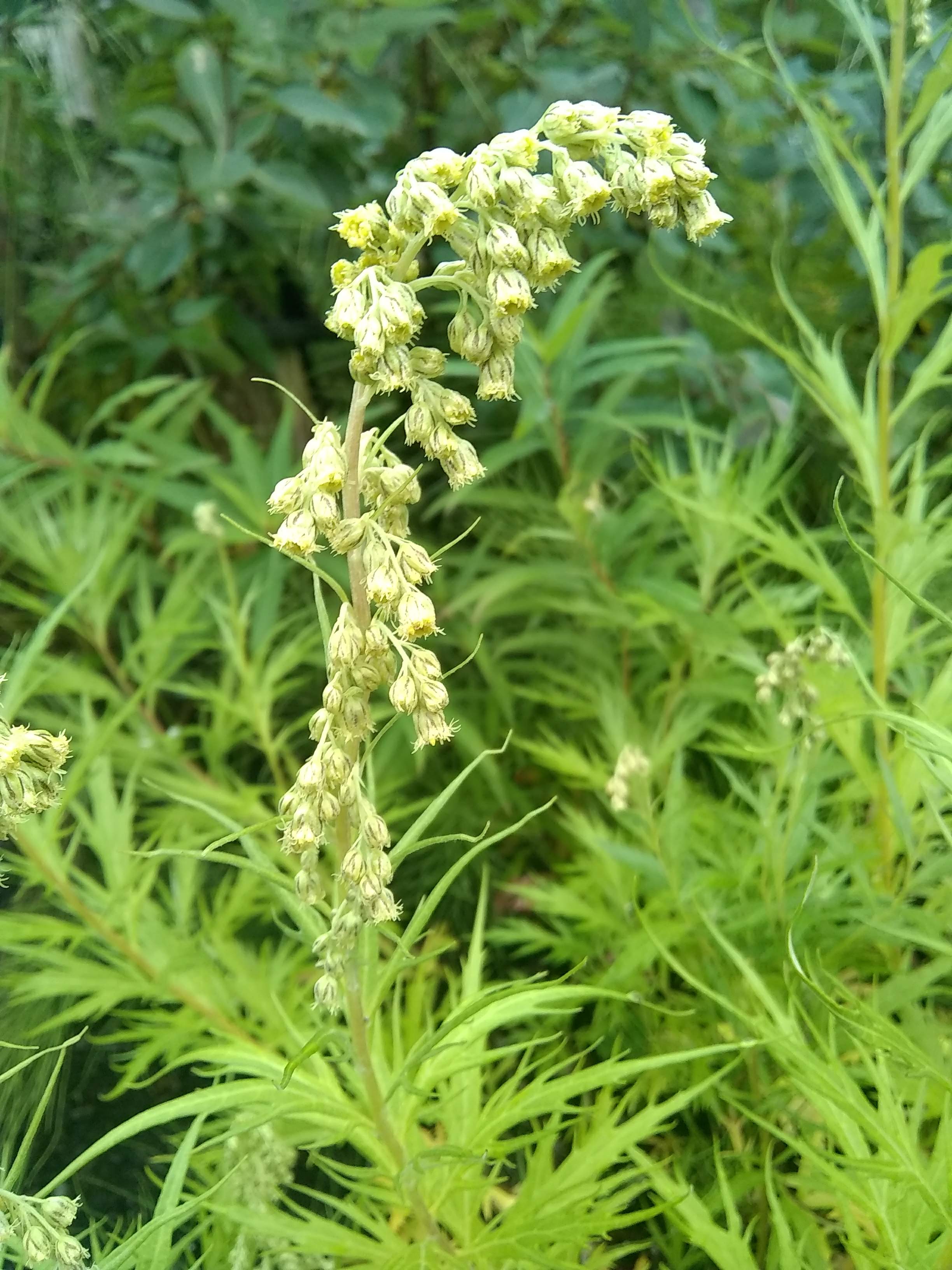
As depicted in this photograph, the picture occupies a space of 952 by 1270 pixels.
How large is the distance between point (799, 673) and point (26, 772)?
0.70 metres

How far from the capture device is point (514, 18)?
182cm

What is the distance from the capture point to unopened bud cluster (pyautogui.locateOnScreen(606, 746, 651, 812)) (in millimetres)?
1036

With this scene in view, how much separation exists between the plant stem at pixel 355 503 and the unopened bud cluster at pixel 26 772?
18 centimetres

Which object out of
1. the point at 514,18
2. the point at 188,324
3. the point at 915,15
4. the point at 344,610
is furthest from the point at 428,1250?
the point at 514,18

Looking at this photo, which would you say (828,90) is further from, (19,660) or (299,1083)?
(299,1083)

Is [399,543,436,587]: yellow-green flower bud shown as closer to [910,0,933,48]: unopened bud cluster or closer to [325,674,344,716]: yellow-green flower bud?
[325,674,344,716]: yellow-green flower bud

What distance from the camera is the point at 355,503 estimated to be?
0.58m

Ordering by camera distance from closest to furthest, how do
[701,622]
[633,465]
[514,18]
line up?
[701,622] < [633,465] < [514,18]

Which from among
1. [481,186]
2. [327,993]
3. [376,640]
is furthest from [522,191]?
[327,993]

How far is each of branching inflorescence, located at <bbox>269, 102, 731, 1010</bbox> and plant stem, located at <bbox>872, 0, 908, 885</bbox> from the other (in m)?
0.48

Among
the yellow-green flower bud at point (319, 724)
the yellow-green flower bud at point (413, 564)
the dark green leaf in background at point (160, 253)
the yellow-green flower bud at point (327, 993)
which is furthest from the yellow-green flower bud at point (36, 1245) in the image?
the dark green leaf in background at point (160, 253)

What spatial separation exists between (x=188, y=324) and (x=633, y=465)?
768 mm

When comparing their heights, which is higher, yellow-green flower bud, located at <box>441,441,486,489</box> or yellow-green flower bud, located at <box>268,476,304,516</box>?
yellow-green flower bud, located at <box>441,441,486,489</box>

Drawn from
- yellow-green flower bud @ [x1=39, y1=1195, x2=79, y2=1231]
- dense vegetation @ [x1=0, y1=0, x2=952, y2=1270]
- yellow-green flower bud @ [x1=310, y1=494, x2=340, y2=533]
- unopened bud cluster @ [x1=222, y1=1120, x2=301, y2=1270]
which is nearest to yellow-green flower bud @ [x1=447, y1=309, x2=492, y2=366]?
yellow-green flower bud @ [x1=310, y1=494, x2=340, y2=533]
